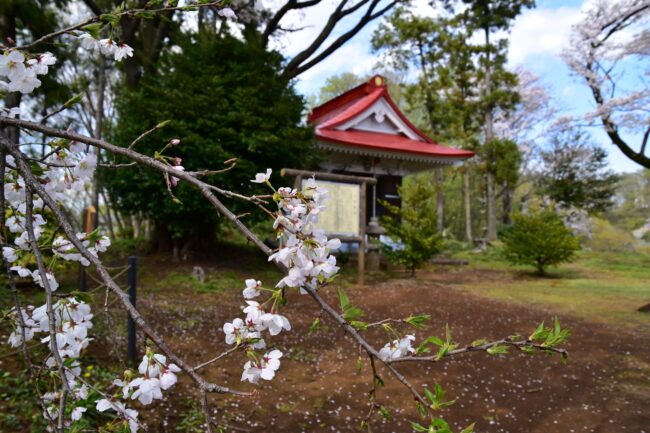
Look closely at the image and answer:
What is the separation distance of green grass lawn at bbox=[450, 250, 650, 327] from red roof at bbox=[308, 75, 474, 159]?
12.4 ft

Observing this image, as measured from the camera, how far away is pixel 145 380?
964mm

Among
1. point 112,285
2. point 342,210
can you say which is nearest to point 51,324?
point 112,285

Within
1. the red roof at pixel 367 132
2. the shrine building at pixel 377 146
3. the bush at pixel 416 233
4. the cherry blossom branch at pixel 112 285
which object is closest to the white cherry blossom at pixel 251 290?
the cherry blossom branch at pixel 112 285

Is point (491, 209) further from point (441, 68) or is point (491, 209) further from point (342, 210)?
point (342, 210)

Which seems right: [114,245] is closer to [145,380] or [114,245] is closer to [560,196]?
[145,380]

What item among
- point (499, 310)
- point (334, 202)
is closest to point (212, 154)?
point (334, 202)

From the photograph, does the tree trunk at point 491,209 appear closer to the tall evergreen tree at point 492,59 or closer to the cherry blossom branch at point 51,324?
the tall evergreen tree at point 492,59

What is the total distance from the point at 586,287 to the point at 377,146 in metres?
5.67

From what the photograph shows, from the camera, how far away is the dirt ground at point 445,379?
125 inches

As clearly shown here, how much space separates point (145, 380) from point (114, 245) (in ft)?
34.7

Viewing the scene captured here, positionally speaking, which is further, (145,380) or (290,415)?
(290,415)

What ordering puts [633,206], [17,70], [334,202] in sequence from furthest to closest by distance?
1. [633,206]
2. [334,202]
3. [17,70]

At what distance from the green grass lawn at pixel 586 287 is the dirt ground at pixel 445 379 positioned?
912mm

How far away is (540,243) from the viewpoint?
10.1 m
